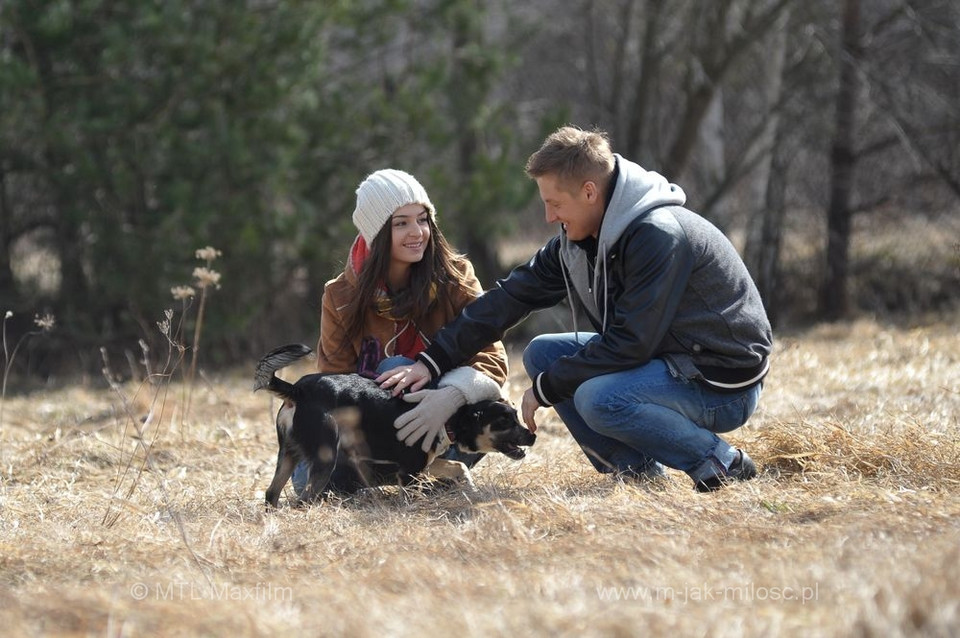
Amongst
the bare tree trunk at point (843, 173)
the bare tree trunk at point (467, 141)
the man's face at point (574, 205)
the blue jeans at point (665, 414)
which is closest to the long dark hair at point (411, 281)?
the man's face at point (574, 205)

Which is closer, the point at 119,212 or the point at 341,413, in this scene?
the point at 341,413

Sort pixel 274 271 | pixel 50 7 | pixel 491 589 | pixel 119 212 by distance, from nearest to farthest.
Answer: pixel 491 589
pixel 50 7
pixel 119 212
pixel 274 271

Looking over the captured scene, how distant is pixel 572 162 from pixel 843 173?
6600 millimetres

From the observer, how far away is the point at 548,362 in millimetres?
5055

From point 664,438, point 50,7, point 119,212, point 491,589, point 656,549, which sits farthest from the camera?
point 119,212

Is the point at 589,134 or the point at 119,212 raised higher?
the point at 589,134

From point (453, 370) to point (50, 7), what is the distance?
5472 millimetres

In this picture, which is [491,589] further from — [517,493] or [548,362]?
[548,362]

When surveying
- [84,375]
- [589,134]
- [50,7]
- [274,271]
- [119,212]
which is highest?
[50,7]

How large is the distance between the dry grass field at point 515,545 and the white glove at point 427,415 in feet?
0.78

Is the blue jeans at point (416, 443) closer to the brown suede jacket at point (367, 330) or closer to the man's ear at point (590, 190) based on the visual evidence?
the brown suede jacket at point (367, 330)

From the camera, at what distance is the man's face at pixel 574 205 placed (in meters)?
4.44

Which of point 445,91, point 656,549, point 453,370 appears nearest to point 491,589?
point 656,549

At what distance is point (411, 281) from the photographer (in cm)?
509
